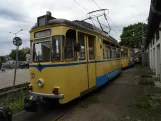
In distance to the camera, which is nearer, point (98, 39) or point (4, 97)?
point (4, 97)

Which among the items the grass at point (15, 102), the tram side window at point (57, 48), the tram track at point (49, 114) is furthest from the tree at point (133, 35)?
the tram side window at point (57, 48)

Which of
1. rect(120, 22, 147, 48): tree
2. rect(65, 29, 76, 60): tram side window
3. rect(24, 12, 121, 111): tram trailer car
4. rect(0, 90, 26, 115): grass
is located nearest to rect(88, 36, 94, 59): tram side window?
rect(24, 12, 121, 111): tram trailer car

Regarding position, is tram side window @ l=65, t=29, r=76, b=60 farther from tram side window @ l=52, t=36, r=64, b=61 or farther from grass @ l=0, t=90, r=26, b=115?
grass @ l=0, t=90, r=26, b=115

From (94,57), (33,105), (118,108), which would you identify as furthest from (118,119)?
(94,57)

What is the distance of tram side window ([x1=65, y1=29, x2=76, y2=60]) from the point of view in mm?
5862

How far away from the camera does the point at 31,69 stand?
6273 mm

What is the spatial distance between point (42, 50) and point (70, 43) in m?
1.00

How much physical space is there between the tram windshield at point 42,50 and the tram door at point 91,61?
193 cm

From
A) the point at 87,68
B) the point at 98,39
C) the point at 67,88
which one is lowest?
the point at 67,88

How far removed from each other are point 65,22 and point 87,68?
217 cm

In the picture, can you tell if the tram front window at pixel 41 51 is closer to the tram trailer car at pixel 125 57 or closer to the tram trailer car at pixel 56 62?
the tram trailer car at pixel 56 62

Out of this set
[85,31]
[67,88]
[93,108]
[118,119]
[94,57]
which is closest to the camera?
[118,119]

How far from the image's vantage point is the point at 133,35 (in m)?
46.4

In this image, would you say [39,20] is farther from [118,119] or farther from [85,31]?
[118,119]
